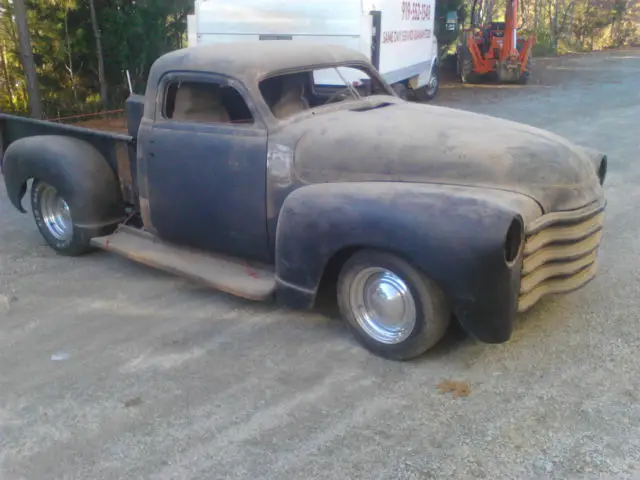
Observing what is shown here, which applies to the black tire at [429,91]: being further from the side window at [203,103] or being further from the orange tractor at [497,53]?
the side window at [203,103]

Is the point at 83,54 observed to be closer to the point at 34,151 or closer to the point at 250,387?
the point at 34,151

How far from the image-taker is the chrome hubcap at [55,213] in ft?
19.6

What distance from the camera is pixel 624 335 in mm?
4371

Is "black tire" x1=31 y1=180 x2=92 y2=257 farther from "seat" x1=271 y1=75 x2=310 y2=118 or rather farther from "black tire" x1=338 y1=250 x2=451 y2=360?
"black tire" x1=338 y1=250 x2=451 y2=360

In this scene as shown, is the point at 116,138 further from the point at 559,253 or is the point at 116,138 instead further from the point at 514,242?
the point at 559,253

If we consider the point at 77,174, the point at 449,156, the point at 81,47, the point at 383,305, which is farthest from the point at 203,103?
the point at 81,47

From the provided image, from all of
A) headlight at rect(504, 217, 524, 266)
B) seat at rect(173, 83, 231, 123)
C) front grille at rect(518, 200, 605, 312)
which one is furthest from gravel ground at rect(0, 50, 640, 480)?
seat at rect(173, 83, 231, 123)

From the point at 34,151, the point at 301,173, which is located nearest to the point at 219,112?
the point at 301,173

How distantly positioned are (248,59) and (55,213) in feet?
7.82

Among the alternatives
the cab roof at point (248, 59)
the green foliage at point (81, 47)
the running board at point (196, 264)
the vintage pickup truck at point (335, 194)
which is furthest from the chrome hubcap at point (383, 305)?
the green foliage at point (81, 47)

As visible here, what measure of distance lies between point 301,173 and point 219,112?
3.30 feet

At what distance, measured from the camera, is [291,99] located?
4.93 meters

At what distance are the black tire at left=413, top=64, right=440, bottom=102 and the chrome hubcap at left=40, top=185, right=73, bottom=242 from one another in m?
11.7

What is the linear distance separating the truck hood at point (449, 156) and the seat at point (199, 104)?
2.33 ft
